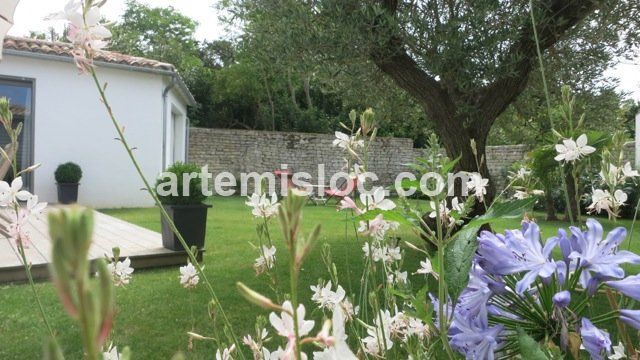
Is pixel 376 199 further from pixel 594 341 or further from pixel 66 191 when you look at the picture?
pixel 66 191

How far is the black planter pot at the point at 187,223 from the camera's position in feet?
19.1

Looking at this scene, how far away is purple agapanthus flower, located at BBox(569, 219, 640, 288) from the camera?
0.48 m

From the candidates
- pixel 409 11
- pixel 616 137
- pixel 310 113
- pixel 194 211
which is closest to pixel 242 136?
pixel 310 113

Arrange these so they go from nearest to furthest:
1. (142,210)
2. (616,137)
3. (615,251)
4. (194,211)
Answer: (615,251) → (616,137) → (194,211) → (142,210)

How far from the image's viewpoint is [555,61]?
5.77 meters

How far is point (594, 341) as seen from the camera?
46cm

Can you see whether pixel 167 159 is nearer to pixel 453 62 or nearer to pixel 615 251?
pixel 453 62

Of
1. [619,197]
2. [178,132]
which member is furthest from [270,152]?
[619,197]

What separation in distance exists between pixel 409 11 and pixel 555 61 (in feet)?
6.66

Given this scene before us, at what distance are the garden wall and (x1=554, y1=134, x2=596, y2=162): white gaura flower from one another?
641 inches

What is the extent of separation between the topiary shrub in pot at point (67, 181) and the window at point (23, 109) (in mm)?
534

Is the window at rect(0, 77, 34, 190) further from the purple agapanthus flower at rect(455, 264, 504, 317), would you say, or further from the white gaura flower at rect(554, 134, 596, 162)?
the purple agapanthus flower at rect(455, 264, 504, 317)

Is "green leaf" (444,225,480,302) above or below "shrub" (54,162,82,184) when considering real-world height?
above

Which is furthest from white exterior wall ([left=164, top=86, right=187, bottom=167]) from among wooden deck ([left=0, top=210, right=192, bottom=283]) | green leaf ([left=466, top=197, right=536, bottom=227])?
green leaf ([left=466, top=197, right=536, bottom=227])
